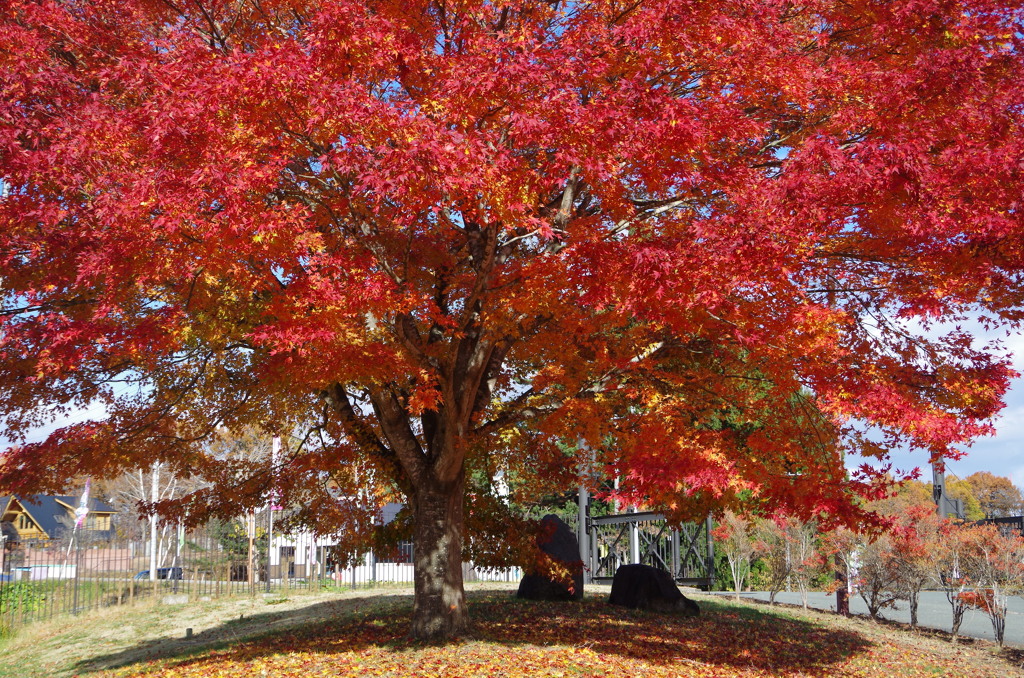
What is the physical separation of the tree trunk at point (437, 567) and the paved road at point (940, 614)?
9.61 meters

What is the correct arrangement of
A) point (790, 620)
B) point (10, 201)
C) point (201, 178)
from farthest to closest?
point (790, 620), point (10, 201), point (201, 178)

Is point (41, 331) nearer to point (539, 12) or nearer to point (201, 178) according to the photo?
point (201, 178)

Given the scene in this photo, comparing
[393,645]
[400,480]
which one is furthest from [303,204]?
[393,645]

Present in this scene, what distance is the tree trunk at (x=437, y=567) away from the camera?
10.5 metres

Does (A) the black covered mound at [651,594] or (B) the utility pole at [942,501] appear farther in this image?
(B) the utility pole at [942,501]

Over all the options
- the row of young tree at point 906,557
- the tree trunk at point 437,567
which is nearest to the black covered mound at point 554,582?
the row of young tree at point 906,557

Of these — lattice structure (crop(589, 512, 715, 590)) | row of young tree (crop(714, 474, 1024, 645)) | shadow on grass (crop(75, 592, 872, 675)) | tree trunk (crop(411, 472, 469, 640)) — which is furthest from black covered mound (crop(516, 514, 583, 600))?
lattice structure (crop(589, 512, 715, 590))

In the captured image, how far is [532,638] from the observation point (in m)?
10.8

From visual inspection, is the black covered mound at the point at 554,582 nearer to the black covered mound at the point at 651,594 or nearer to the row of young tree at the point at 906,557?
the black covered mound at the point at 651,594

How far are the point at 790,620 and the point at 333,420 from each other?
9295mm

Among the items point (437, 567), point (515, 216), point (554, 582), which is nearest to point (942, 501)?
point (554, 582)

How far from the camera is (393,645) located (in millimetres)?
10391

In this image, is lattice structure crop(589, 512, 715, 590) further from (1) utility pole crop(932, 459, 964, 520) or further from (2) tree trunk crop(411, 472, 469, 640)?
(2) tree trunk crop(411, 472, 469, 640)

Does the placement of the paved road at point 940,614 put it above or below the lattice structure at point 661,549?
below
